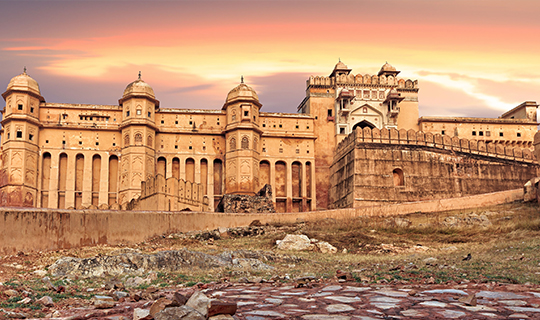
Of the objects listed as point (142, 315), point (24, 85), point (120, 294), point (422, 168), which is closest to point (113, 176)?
point (24, 85)

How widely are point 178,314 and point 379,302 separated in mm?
2671

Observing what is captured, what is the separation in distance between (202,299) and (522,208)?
25.3 meters

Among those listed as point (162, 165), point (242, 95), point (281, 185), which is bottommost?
point (281, 185)

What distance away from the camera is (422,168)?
139ft

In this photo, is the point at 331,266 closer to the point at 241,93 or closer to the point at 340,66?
the point at 241,93

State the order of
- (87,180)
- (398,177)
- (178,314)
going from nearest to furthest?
1. (178,314)
2. (398,177)
3. (87,180)

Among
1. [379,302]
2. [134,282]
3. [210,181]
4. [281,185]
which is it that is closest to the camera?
[379,302]

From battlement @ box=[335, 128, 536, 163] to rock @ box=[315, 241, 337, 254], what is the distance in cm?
2343

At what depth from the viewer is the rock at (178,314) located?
5789mm

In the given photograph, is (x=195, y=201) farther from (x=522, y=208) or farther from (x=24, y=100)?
(x=24, y=100)

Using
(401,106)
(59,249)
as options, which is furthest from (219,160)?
(59,249)

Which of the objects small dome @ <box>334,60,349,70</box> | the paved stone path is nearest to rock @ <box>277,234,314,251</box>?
the paved stone path

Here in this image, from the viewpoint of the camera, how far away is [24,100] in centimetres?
4584

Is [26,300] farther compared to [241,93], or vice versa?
[241,93]
